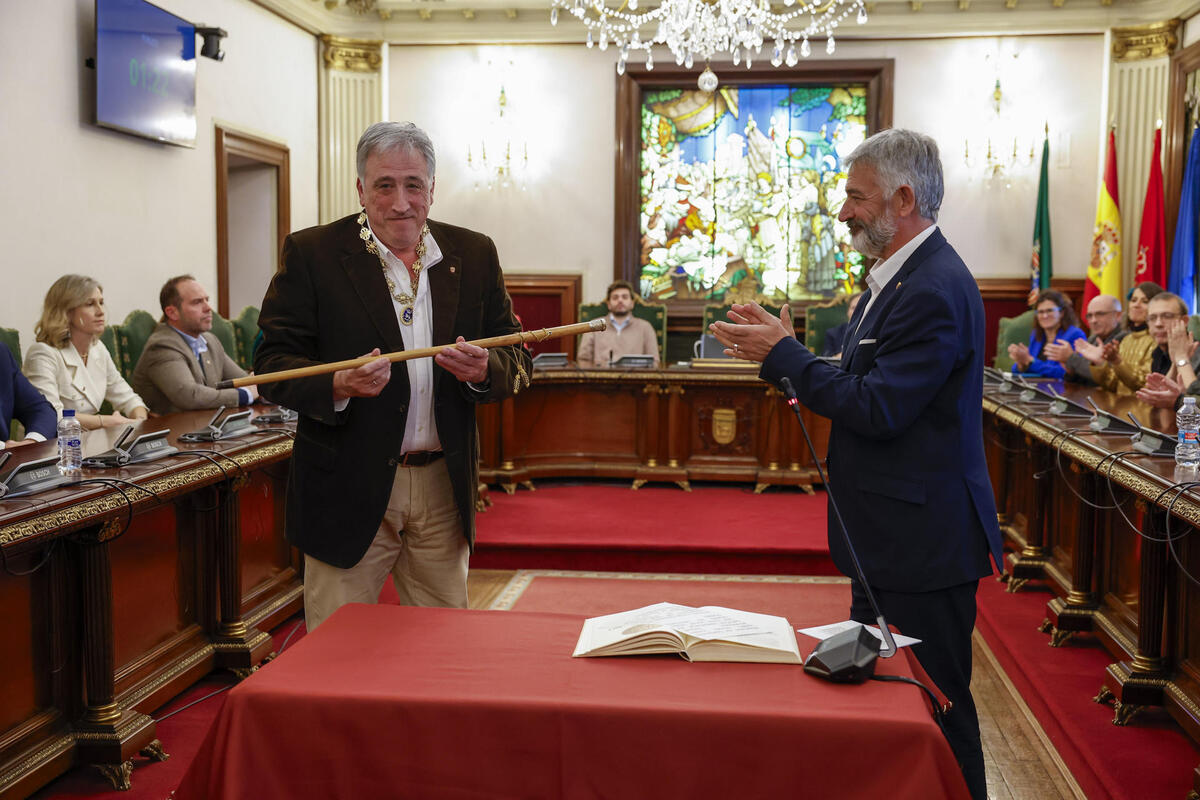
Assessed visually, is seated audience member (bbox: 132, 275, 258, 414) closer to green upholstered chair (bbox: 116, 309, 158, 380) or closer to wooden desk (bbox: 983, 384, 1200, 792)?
green upholstered chair (bbox: 116, 309, 158, 380)

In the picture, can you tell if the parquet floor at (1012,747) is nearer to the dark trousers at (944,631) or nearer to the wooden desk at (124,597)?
the dark trousers at (944,631)

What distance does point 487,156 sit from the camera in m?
8.80

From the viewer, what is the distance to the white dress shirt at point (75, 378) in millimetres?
4262

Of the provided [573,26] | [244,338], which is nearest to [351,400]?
[244,338]

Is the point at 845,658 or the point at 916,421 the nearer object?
the point at 845,658

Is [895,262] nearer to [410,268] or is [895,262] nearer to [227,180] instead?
[410,268]

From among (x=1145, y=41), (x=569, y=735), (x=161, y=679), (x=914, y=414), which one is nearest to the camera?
(x=569, y=735)

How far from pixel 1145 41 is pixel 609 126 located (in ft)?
14.1

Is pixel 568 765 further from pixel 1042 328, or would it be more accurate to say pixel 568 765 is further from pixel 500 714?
pixel 1042 328

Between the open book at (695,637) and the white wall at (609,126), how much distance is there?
290 inches

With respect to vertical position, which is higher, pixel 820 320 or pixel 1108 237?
pixel 1108 237

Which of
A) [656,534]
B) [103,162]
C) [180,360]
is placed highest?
[103,162]

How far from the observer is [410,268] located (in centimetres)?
209

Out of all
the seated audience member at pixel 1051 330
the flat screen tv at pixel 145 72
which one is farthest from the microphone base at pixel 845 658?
the flat screen tv at pixel 145 72
